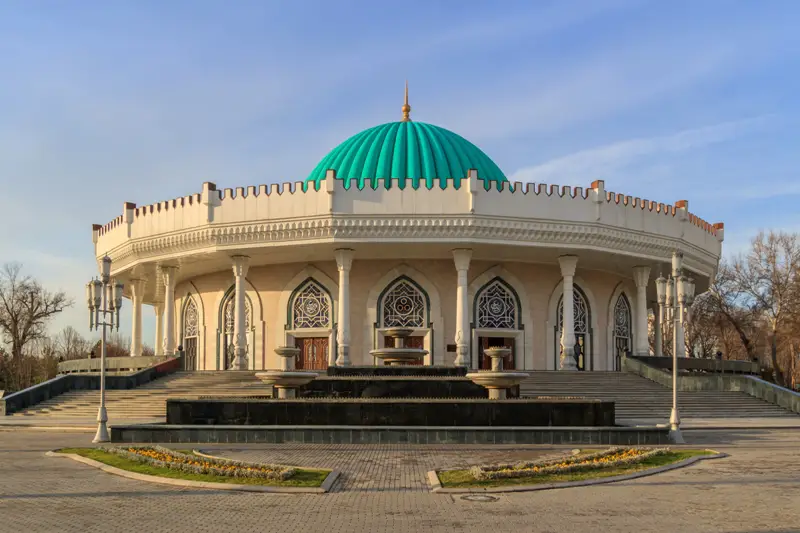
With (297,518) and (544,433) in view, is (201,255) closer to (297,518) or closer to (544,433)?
(544,433)

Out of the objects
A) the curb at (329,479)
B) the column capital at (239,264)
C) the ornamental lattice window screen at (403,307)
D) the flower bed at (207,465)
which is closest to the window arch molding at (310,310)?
the ornamental lattice window screen at (403,307)

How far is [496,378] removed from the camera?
60.9 feet

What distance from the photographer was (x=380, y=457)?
1412 centimetres

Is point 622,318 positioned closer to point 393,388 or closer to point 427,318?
point 427,318

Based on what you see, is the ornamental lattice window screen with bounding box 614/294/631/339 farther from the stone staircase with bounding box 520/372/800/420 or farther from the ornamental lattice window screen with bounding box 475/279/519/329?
the stone staircase with bounding box 520/372/800/420

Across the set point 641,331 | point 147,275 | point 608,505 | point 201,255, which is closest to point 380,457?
point 608,505

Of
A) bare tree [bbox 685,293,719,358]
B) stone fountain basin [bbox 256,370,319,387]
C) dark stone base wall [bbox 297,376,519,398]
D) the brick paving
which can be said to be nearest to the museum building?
dark stone base wall [bbox 297,376,519,398]

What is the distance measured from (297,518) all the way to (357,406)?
8662 millimetres

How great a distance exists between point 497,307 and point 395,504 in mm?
23542

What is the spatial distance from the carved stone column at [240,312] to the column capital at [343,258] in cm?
390

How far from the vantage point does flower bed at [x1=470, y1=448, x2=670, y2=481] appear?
450 inches

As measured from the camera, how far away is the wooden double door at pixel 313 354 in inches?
1287

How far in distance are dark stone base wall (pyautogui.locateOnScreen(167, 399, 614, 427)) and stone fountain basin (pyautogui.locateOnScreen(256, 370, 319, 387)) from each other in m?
1.56

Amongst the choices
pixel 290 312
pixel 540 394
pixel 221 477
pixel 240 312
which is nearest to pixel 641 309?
pixel 540 394
